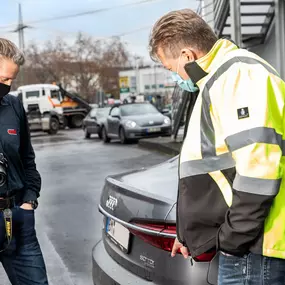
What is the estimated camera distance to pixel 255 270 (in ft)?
5.55

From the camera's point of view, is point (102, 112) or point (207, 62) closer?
point (207, 62)

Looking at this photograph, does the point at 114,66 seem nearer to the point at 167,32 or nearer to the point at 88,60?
the point at 88,60

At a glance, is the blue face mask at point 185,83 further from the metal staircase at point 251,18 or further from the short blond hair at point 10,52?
the metal staircase at point 251,18

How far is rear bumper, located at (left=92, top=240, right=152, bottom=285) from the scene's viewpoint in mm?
2756

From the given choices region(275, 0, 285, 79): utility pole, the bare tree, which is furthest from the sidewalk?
the bare tree

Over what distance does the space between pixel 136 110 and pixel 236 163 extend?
58.8 ft

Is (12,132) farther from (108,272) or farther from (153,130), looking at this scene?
(153,130)

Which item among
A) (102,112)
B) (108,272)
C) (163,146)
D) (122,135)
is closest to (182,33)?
(108,272)

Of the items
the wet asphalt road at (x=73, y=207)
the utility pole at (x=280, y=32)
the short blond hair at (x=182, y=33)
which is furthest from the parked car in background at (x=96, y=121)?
the short blond hair at (x=182, y=33)

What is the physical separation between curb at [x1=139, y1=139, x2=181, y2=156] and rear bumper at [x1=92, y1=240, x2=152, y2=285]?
9.49m

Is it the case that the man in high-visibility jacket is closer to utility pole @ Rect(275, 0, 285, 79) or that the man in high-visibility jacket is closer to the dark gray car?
the dark gray car

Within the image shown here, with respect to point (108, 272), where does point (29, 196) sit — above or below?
above

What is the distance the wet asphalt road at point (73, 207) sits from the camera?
4891mm

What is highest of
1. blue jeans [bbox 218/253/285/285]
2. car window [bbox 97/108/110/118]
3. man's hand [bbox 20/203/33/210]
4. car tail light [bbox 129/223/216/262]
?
blue jeans [bbox 218/253/285/285]
